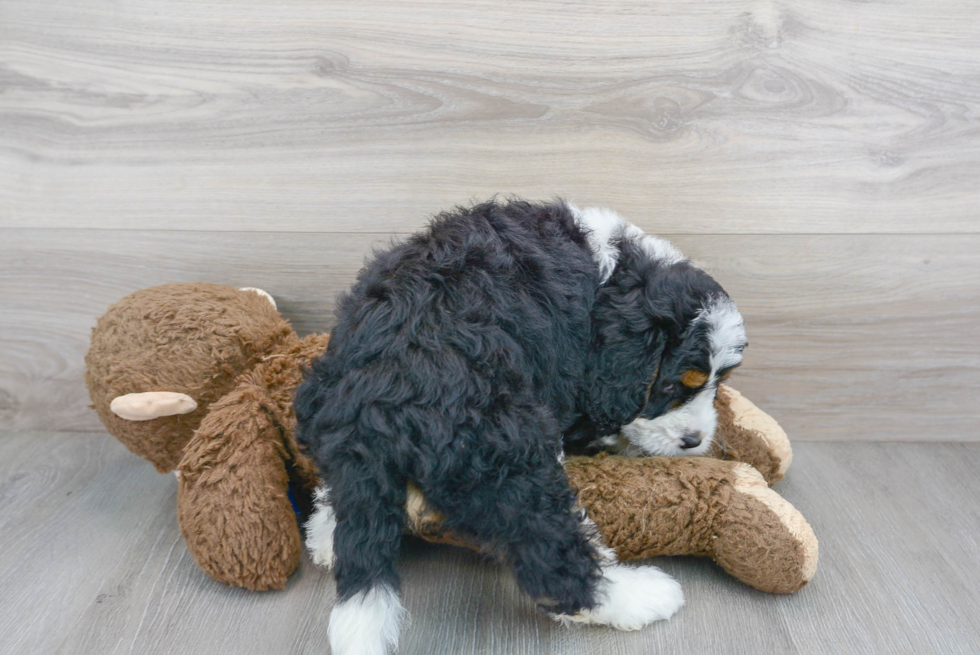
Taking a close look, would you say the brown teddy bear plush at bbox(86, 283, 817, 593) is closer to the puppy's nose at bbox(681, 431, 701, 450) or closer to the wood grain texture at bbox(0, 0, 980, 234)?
the puppy's nose at bbox(681, 431, 701, 450)

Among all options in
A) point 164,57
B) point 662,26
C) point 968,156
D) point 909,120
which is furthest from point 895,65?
point 164,57

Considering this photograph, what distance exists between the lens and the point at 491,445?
45.1 inches

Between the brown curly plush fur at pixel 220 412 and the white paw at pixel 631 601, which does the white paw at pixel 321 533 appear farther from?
the white paw at pixel 631 601

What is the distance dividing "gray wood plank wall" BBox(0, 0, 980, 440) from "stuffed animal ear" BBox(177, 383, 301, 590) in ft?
1.75

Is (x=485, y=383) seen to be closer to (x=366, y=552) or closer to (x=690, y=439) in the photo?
(x=366, y=552)

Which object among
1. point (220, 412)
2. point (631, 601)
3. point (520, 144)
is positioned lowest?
point (631, 601)

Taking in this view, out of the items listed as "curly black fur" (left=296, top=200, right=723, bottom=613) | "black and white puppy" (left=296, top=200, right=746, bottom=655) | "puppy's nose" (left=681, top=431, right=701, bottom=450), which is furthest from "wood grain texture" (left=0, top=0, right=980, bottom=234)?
"puppy's nose" (left=681, top=431, right=701, bottom=450)

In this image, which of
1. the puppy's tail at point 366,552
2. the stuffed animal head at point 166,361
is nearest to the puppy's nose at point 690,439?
the puppy's tail at point 366,552

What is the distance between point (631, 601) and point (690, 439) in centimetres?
38

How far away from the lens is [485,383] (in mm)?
1178

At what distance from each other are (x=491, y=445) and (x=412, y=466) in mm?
138

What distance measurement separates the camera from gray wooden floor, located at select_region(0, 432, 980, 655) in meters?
1.28

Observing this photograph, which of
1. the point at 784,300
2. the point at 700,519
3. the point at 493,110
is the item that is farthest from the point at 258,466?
the point at 784,300

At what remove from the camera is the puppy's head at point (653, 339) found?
1.36 m
